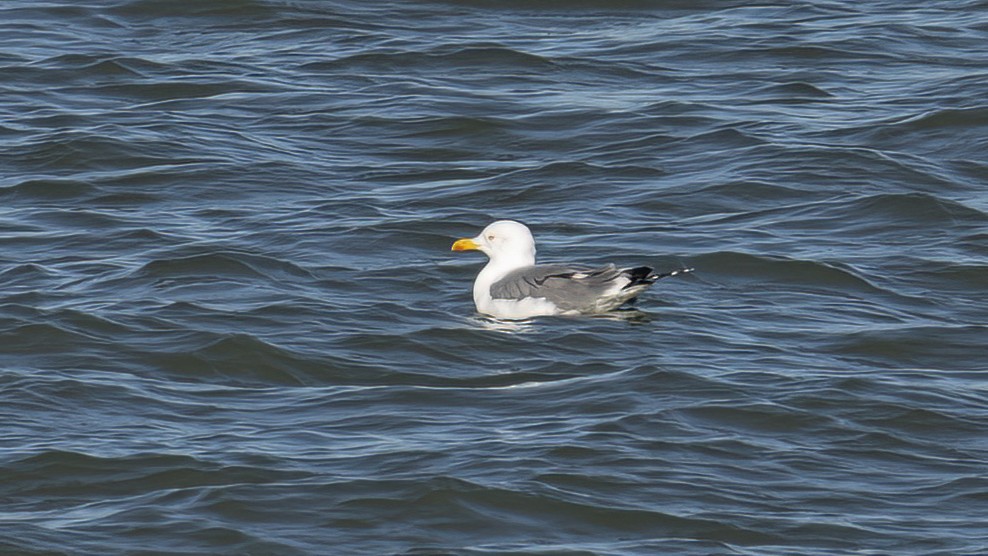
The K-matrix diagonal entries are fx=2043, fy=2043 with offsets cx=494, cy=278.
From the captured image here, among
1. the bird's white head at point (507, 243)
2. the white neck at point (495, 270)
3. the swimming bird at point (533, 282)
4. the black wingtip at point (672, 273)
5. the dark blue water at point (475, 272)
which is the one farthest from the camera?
the bird's white head at point (507, 243)

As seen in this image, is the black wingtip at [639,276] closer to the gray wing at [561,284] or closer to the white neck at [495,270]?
the gray wing at [561,284]

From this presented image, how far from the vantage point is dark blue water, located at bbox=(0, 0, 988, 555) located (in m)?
8.61

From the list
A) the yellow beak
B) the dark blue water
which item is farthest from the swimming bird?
the dark blue water

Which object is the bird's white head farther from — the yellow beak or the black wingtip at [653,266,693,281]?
the black wingtip at [653,266,693,281]

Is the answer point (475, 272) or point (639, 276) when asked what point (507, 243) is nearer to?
point (475, 272)

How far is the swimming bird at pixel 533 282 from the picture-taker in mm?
11430

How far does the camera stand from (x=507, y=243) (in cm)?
1223

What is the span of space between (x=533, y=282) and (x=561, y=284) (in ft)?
0.60

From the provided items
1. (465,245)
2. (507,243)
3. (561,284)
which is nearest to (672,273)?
(561,284)

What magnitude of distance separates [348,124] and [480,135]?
106 centimetres

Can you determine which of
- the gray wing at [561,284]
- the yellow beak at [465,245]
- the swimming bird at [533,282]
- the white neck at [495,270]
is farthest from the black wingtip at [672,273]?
the yellow beak at [465,245]

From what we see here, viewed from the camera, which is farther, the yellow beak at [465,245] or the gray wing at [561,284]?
the yellow beak at [465,245]

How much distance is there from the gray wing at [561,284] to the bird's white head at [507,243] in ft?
0.75

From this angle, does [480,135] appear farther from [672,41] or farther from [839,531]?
[839,531]
